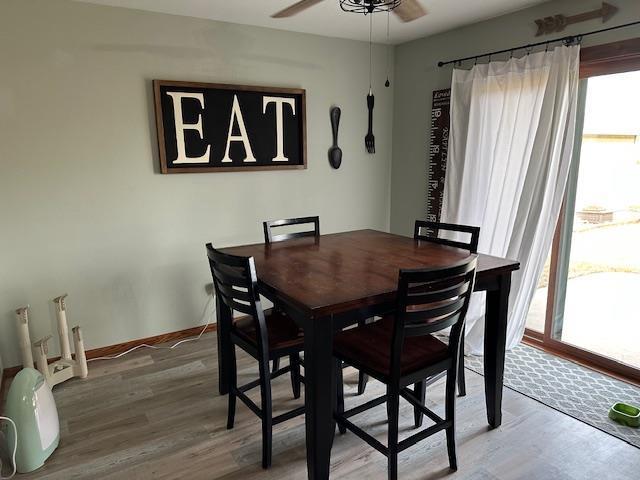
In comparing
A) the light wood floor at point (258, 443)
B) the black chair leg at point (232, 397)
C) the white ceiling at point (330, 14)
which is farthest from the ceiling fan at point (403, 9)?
the light wood floor at point (258, 443)

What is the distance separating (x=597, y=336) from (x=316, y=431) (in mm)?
2292

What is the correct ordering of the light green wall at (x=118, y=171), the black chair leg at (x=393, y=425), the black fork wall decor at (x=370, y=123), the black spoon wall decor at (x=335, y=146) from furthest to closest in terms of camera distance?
the black fork wall decor at (x=370, y=123) < the black spoon wall decor at (x=335, y=146) < the light green wall at (x=118, y=171) < the black chair leg at (x=393, y=425)

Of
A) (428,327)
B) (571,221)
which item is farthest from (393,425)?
(571,221)

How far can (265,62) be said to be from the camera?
3451mm

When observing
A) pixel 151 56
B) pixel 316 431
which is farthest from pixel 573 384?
pixel 151 56

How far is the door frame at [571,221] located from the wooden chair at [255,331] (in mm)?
1979

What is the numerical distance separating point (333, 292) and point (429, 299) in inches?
14.5

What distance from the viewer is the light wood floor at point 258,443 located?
2.02 meters

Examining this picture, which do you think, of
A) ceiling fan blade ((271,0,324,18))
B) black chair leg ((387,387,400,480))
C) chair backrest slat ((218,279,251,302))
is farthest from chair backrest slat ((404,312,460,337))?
ceiling fan blade ((271,0,324,18))

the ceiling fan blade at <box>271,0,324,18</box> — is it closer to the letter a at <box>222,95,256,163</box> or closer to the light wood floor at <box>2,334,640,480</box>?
the letter a at <box>222,95,256,163</box>

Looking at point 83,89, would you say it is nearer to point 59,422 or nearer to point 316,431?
point 59,422

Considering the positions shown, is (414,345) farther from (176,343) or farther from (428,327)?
(176,343)

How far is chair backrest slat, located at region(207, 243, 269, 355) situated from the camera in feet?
6.15

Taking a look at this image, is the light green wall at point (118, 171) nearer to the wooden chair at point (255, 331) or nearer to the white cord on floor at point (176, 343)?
the white cord on floor at point (176, 343)
